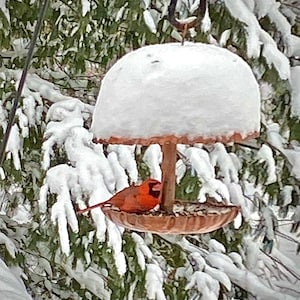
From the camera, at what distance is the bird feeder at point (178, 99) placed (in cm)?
87

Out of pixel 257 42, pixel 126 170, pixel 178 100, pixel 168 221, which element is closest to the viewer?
pixel 178 100

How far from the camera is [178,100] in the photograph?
0.88 metres

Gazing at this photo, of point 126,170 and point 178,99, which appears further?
point 126,170

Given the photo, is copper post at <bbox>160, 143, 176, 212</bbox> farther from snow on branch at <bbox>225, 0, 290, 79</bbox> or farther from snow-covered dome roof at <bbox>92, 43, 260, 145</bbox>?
snow on branch at <bbox>225, 0, 290, 79</bbox>

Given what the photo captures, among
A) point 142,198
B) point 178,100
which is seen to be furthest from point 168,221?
point 178,100

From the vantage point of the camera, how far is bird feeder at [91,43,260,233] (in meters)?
0.87

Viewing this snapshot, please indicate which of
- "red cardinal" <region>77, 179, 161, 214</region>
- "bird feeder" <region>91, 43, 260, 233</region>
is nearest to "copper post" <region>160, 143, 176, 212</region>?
"red cardinal" <region>77, 179, 161, 214</region>

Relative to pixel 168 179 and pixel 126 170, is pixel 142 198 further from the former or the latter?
pixel 126 170

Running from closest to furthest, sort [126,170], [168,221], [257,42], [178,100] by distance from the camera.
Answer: [178,100], [168,221], [257,42], [126,170]

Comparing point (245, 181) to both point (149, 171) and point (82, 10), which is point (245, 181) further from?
point (82, 10)

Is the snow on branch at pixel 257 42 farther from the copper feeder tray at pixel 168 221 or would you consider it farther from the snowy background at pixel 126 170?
the copper feeder tray at pixel 168 221

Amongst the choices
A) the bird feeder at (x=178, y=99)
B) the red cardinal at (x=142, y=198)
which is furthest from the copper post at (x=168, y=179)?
the bird feeder at (x=178, y=99)

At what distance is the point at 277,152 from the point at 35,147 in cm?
71

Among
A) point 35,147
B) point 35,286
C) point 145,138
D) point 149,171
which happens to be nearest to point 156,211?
point 145,138
